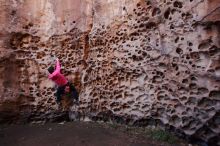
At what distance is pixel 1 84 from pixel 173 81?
4.45 meters

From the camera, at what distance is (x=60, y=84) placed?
8312 millimetres

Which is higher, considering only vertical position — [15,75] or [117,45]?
[117,45]

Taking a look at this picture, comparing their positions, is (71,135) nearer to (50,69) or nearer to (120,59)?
(50,69)

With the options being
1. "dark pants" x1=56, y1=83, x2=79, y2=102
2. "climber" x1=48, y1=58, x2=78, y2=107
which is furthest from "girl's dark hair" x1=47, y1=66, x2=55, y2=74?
"dark pants" x1=56, y1=83, x2=79, y2=102

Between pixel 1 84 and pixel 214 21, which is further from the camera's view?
pixel 1 84

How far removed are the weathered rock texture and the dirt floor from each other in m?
0.37

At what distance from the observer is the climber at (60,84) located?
8102 millimetres

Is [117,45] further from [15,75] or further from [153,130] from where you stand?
[15,75]

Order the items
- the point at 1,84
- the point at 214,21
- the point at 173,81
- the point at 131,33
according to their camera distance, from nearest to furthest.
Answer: the point at 214,21
the point at 173,81
the point at 131,33
the point at 1,84

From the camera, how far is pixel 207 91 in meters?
6.34

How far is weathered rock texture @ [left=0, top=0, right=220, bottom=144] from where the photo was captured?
21.2 feet

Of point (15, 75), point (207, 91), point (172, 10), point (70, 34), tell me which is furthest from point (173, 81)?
point (15, 75)

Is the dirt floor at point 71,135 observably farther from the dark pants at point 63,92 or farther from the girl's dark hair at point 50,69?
the girl's dark hair at point 50,69

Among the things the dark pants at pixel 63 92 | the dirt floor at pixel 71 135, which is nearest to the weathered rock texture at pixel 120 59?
the dark pants at pixel 63 92
